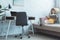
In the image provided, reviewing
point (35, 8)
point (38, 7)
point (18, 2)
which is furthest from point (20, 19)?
point (38, 7)

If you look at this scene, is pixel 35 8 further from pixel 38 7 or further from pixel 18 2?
pixel 18 2

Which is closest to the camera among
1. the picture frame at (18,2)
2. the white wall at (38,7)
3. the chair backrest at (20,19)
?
the chair backrest at (20,19)

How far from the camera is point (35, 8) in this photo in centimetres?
644

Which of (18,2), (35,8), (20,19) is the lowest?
(20,19)

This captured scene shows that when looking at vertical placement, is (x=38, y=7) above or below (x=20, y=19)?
above

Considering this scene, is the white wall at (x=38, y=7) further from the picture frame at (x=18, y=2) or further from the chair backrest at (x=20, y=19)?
the chair backrest at (x=20, y=19)

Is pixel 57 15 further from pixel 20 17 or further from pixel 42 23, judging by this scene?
pixel 20 17

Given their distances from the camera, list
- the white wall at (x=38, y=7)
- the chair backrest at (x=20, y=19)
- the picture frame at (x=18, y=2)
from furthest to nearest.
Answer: the white wall at (x=38, y=7) → the picture frame at (x=18, y=2) → the chair backrest at (x=20, y=19)

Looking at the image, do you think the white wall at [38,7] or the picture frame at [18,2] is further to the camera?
the white wall at [38,7]

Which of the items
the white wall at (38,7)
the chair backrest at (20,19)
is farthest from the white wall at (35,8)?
the chair backrest at (20,19)

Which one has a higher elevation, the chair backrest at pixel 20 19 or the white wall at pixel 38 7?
the white wall at pixel 38 7

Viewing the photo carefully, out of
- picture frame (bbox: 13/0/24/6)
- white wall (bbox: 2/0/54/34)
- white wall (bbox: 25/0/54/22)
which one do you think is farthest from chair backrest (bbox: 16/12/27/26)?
white wall (bbox: 25/0/54/22)

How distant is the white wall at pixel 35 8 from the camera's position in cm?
589

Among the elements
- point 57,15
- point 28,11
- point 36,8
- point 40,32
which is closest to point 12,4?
point 28,11
